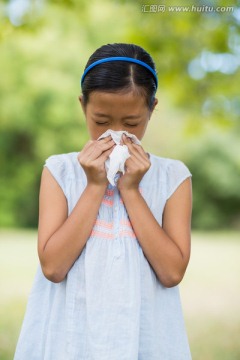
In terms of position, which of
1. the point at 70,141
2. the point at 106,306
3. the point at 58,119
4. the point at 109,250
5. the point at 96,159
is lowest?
the point at 70,141

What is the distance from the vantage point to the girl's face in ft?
4.93

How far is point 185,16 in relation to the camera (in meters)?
4.88

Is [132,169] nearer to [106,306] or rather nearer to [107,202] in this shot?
[107,202]

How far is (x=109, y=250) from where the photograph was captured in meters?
1.51

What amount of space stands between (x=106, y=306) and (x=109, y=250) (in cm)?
14

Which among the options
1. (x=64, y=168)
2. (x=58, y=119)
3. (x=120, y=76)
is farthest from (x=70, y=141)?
(x=120, y=76)

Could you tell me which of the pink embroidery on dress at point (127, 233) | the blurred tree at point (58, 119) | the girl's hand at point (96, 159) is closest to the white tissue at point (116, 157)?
the girl's hand at point (96, 159)

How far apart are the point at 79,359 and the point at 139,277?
25 centimetres

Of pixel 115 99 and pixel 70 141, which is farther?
pixel 70 141

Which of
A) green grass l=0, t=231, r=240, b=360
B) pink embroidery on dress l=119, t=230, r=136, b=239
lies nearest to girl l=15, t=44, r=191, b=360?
pink embroidery on dress l=119, t=230, r=136, b=239

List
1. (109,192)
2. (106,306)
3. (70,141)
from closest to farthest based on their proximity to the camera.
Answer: (106,306), (109,192), (70,141)

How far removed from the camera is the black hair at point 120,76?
4.97ft

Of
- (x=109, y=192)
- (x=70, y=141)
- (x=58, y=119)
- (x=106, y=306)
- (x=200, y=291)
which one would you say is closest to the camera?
(x=106, y=306)

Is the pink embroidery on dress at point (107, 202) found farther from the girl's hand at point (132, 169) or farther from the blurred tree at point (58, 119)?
the blurred tree at point (58, 119)
